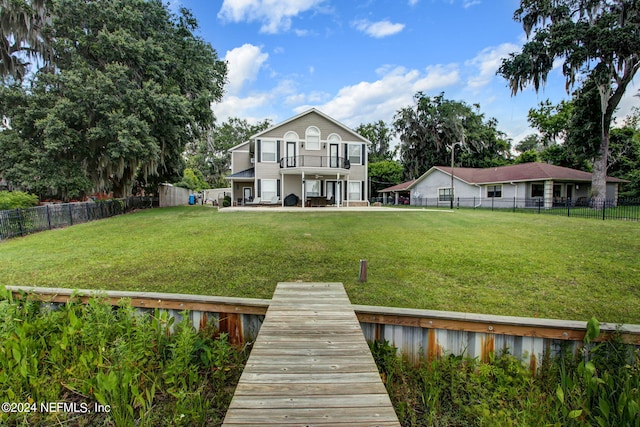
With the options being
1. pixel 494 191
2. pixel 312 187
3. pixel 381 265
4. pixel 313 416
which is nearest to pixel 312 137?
pixel 312 187

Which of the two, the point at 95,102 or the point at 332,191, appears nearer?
the point at 95,102

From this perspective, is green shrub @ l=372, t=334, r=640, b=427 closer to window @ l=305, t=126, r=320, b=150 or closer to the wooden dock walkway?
the wooden dock walkway

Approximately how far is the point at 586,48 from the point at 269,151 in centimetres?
1902

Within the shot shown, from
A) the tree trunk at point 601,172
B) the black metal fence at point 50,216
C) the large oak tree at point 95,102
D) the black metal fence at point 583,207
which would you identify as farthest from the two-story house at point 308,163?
the tree trunk at point 601,172

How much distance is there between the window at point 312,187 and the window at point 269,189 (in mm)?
2131

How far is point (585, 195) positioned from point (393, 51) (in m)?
19.7

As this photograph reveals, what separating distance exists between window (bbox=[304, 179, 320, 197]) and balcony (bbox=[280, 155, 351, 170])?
127 centimetres

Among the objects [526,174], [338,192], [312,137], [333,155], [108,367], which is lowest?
[108,367]

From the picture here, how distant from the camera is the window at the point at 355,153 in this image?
→ 843 inches

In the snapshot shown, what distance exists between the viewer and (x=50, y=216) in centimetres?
1013

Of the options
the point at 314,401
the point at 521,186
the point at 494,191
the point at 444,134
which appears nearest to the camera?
the point at 314,401

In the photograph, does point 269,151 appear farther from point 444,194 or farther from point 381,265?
point 444,194

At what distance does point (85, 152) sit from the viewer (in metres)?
14.9

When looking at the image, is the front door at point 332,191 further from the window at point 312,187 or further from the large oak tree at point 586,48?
the large oak tree at point 586,48
